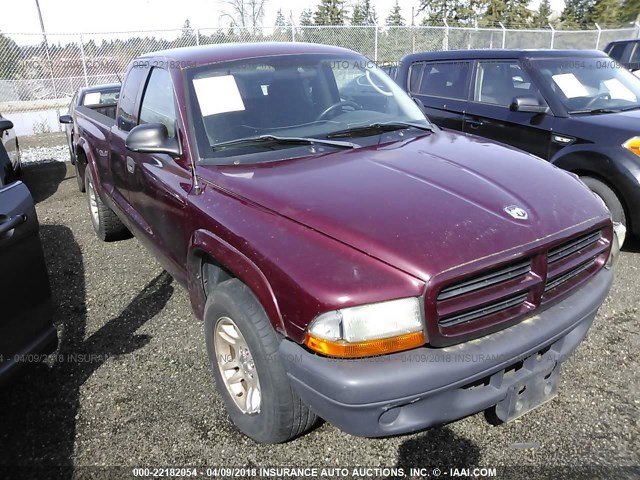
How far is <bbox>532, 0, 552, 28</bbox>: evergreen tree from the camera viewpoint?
1786 inches

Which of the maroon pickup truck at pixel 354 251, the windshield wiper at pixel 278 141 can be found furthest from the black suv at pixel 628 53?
the windshield wiper at pixel 278 141

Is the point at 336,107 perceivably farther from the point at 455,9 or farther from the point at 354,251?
the point at 455,9

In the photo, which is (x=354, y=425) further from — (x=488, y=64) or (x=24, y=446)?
(x=488, y=64)

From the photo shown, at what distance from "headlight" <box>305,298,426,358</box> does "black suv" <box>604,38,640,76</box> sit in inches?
505

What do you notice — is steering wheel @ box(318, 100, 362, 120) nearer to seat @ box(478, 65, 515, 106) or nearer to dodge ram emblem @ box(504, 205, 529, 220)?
dodge ram emblem @ box(504, 205, 529, 220)

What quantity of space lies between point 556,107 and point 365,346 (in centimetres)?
425

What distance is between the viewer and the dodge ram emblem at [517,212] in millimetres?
2283

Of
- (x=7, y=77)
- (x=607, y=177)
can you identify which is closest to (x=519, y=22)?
(x=7, y=77)

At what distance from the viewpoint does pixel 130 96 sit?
4.21 meters

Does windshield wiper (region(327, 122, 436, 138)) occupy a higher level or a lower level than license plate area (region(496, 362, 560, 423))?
higher

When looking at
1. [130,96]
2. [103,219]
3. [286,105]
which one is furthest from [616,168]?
[103,219]

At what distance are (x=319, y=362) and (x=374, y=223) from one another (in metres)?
0.62

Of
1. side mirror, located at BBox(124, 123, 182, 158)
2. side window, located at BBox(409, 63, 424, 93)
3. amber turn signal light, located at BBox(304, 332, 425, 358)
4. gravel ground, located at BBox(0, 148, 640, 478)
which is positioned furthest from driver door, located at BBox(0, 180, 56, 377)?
side window, located at BBox(409, 63, 424, 93)

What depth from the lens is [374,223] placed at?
7.13 feet
